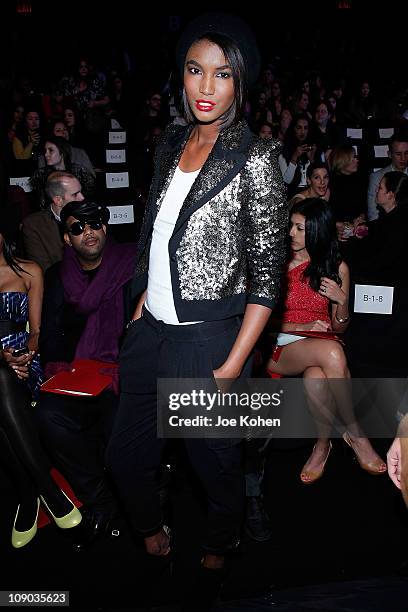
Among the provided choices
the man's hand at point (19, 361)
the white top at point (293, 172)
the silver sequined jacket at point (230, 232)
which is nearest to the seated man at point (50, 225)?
the man's hand at point (19, 361)

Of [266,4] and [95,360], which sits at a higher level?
[266,4]

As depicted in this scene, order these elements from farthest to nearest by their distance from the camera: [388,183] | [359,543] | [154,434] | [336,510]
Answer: [388,183] < [336,510] < [359,543] < [154,434]

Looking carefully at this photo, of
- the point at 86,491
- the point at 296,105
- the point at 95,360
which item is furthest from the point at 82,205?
the point at 296,105

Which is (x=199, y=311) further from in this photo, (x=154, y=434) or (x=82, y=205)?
(x=82, y=205)

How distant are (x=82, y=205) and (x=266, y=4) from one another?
1713 cm

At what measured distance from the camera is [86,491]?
2.81m

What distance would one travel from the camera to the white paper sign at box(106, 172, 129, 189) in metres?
5.64

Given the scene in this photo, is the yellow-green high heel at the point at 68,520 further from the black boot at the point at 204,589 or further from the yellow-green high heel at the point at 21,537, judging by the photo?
the black boot at the point at 204,589

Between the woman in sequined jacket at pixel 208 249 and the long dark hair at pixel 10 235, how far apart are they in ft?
3.68

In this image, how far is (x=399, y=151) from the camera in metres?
5.68

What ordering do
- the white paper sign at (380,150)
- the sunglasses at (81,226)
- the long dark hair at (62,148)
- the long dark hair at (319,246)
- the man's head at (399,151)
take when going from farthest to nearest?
the white paper sign at (380,150) < the man's head at (399,151) < the long dark hair at (62,148) < the long dark hair at (319,246) < the sunglasses at (81,226)

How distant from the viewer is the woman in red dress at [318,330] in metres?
3.19

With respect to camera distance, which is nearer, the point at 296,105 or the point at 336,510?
the point at 336,510

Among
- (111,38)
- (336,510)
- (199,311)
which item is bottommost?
(336,510)
